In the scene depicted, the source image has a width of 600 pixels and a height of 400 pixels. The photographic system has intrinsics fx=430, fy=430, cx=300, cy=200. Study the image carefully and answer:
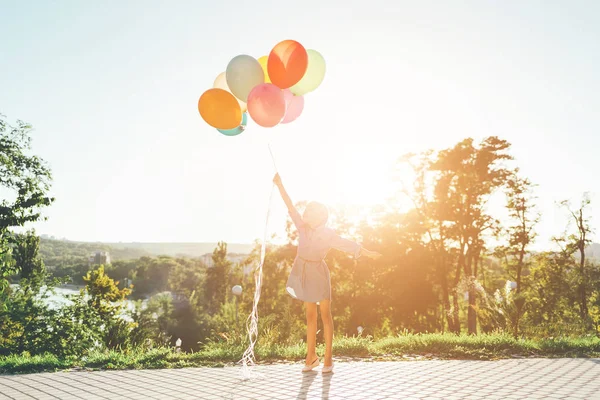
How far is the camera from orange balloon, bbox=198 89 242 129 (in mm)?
5281

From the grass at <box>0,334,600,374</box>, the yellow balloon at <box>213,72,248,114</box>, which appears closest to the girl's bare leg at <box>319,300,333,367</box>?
the grass at <box>0,334,600,374</box>

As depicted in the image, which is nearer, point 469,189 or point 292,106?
point 292,106

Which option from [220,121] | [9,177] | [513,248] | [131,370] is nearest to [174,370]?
[131,370]

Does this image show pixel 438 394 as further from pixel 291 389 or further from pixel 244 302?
pixel 244 302

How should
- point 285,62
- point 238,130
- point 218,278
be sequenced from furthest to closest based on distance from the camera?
Result: point 218,278 < point 238,130 < point 285,62

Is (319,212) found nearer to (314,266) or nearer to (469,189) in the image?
(314,266)

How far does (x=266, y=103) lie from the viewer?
5.05m

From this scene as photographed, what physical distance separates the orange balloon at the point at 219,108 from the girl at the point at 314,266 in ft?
3.99

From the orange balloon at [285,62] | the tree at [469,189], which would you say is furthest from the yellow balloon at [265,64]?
the tree at [469,189]

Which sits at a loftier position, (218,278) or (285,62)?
(285,62)

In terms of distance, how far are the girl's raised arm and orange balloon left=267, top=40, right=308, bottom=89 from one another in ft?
3.91

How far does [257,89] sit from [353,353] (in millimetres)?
4035

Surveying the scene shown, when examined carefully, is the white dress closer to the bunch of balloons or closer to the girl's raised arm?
the girl's raised arm

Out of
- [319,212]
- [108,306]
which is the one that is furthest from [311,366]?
[108,306]
